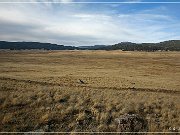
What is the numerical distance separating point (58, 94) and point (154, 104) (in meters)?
6.40

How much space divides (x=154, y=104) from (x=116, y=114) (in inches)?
145

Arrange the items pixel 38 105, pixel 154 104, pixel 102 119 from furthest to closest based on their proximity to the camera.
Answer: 1. pixel 154 104
2. pixel 38 105
3. pixel 102 119

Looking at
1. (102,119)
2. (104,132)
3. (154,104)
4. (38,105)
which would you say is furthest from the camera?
(154,104)

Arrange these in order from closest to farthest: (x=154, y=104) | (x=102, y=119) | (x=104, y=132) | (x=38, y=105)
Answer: (x=104, y=132) < (x=102, y=119) < (x=38, y=105) < (x=154, y=104)

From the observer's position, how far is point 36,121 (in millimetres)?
15188

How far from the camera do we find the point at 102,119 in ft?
51.8

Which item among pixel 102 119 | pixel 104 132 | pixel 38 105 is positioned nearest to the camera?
pixel 104 132

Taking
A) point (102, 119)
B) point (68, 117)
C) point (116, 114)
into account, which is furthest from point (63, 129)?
point (116, 114)

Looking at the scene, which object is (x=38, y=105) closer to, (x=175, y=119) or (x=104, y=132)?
(x=104, y=132)

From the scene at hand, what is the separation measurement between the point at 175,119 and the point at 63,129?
257 inches

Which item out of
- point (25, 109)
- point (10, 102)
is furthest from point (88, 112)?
point (10, 102)

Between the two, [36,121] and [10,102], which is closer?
[36,121]

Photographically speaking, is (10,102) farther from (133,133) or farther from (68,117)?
(133,133)

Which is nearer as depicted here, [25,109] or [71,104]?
[25,109]
